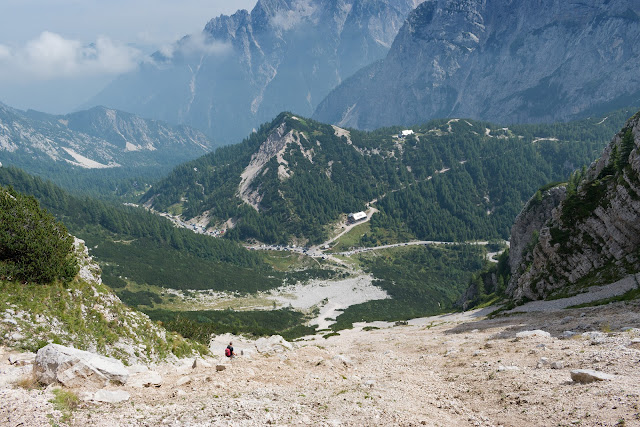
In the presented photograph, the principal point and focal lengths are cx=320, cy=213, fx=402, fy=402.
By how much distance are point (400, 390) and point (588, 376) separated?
1001cm

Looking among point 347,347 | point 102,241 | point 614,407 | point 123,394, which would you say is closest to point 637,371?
point 614,407

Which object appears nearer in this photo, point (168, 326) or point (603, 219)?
point (168, 326)

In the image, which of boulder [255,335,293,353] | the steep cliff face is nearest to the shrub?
boulder [255,335,293,353]

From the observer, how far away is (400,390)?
24.7 m

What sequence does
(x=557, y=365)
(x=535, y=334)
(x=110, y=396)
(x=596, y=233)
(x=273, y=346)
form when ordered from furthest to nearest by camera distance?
(x=596, y=233) < (x=273, y=346) < (x=535, y=334) < (x=557, y=365) < (x=110, y=396)

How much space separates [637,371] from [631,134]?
6276 cm

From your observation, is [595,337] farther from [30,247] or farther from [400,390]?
[30,247]

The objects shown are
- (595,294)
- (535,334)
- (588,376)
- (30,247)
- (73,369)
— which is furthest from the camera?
(595,294)

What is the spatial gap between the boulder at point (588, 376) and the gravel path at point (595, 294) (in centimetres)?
3003

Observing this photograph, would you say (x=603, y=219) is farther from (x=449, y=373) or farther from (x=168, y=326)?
(x=168, y=326)

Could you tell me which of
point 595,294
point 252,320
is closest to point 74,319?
point 595,294

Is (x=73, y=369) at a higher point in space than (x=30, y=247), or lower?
lower

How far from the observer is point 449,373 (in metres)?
28.8

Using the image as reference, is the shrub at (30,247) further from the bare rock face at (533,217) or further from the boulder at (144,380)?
the bare rock face at (533,217)
